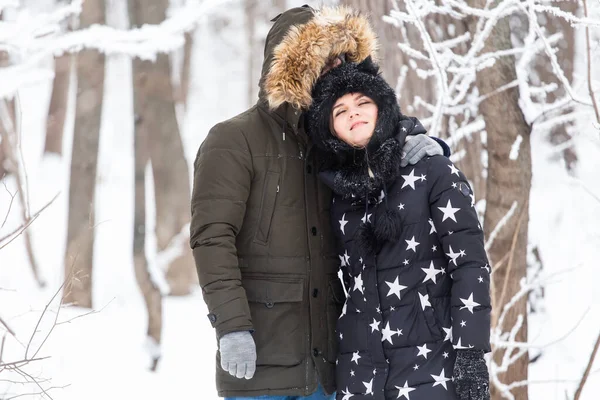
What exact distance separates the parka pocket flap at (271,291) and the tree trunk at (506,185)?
1.65m

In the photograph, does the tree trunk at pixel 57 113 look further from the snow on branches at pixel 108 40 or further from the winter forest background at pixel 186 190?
the snow on branches at pixel 108 40

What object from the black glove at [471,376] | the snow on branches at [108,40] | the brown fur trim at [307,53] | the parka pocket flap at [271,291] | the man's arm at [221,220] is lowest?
the black glove at [471,376]

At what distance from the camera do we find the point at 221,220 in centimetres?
262

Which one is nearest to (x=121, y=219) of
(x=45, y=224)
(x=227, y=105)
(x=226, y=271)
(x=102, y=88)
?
(x=45, y=224)

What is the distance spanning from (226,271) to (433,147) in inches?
34.7

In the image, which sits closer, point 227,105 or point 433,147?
point 433,147

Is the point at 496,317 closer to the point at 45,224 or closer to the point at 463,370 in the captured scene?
the point at 463,370

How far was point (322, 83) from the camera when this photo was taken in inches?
111

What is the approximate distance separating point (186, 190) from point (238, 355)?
7.29 metres

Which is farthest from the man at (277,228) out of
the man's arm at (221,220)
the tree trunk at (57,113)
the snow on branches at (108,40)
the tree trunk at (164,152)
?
the tree trunk at (57,113)

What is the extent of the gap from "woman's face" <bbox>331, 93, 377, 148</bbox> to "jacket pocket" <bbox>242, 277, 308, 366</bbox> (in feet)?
1.90

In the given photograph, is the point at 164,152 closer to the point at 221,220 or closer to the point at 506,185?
the point at 506,185

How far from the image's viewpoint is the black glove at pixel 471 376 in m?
2.43

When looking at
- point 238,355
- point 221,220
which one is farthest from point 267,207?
point 238,355
